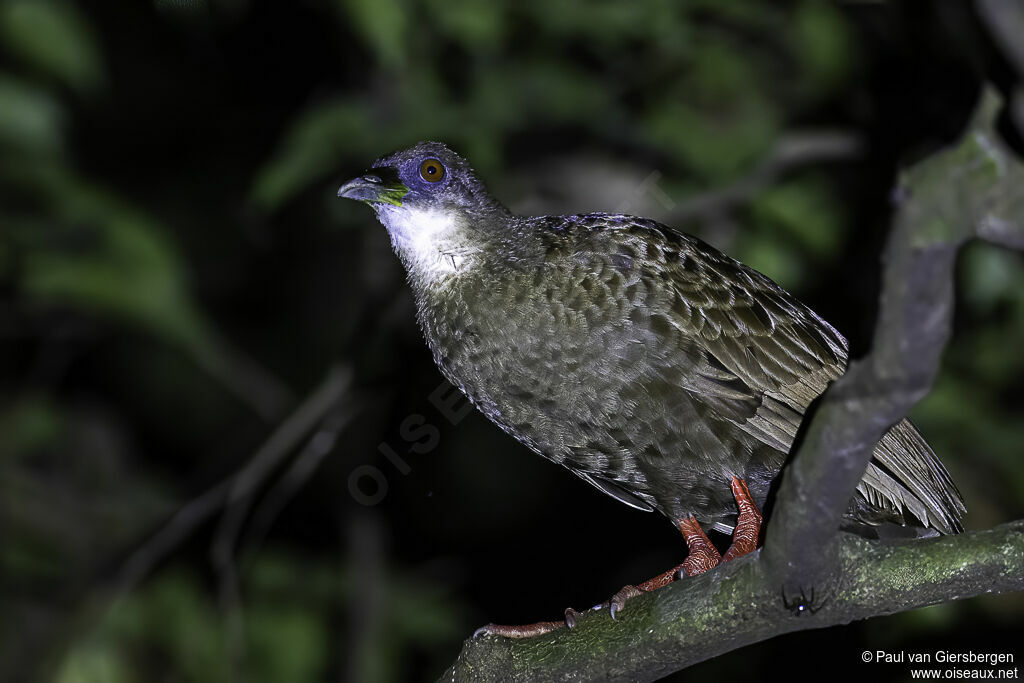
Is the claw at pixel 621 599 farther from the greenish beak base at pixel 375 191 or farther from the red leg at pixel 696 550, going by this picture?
the greenish beak base at pixel 375 191

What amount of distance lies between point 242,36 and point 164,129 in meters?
1.89

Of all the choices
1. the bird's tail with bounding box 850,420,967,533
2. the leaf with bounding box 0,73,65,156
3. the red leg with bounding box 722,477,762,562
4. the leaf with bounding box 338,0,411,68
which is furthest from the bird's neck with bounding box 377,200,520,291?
the leaf with bounding box 0,73,65,156

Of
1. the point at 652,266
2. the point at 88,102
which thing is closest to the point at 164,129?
the point at 88,102

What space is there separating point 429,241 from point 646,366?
92 cm

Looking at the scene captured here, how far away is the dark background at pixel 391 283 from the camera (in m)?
5.67

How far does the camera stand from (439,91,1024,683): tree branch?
2.07 metres

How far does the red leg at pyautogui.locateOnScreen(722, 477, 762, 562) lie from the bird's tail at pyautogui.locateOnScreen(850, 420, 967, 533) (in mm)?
344

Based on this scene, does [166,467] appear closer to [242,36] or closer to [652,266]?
[242,36]

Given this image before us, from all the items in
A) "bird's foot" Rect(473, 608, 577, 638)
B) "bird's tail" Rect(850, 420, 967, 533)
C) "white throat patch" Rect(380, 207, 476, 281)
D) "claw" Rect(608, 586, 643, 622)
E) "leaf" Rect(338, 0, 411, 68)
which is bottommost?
"bird's foot" Rect(473, 608, 577, 638)

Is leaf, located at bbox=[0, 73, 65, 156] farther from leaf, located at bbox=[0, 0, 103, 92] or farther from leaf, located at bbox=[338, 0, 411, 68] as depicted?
leaf, located at bbox=[338, 0, 411, 68]

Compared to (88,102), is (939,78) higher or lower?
higher

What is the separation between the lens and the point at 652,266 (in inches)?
142

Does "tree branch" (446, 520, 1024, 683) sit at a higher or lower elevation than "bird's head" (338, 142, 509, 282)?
lower

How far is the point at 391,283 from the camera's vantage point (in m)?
5.97
